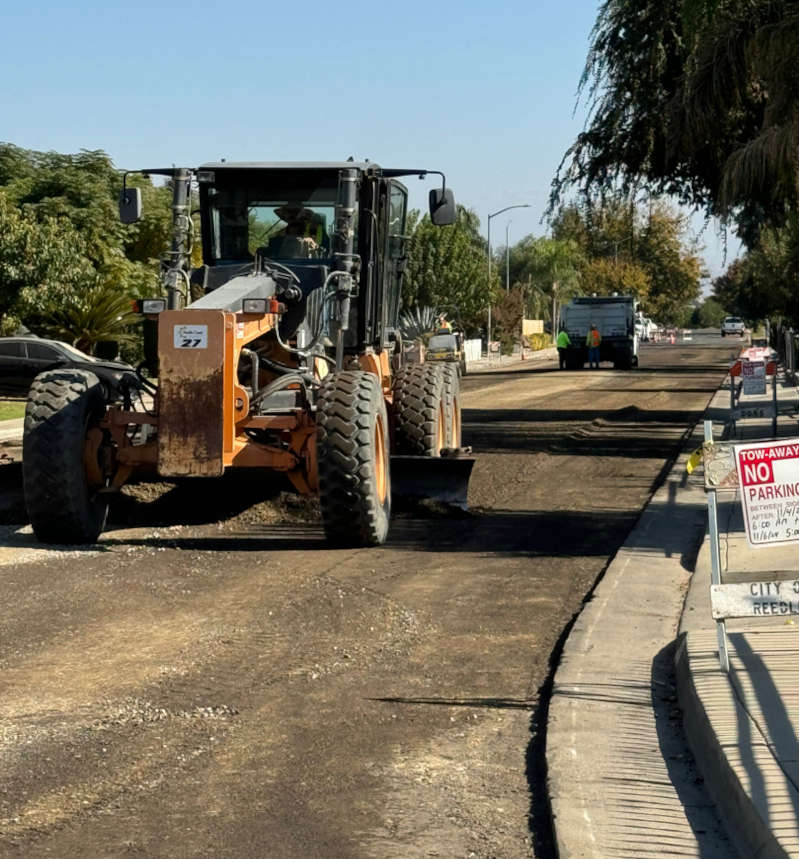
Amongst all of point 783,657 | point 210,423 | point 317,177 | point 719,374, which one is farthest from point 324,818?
point 719,374

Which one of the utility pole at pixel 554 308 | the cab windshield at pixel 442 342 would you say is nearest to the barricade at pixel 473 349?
the utility pole at pixel 554 308

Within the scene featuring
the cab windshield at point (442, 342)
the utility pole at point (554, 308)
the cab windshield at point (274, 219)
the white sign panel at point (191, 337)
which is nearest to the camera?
the white sign panel at point (191, 337)

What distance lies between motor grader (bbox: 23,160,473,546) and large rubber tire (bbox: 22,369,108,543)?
1cm

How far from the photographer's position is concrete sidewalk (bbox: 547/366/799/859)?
5.30 m

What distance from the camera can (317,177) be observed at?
13.1m

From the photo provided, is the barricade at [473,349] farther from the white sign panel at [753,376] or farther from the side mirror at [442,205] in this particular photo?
the side mirror at [442,205]

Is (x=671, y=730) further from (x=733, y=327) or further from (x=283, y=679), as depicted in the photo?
(x=733, y=327)

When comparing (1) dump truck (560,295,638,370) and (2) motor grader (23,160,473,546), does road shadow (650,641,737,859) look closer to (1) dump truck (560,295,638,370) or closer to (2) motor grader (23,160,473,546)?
(2) motor grader (23,160,473,546)

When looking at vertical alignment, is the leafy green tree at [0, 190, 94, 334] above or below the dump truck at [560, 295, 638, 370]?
above

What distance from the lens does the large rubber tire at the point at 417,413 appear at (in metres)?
13.9

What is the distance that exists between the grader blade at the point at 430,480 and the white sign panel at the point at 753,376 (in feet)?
25.5

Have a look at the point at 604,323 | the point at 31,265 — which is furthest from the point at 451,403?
the point at 604,323

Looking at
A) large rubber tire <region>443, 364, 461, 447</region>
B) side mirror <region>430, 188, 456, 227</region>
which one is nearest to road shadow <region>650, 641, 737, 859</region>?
side mirror <region>430, 188, 456, 227</region>

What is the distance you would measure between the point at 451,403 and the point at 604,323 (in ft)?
126
